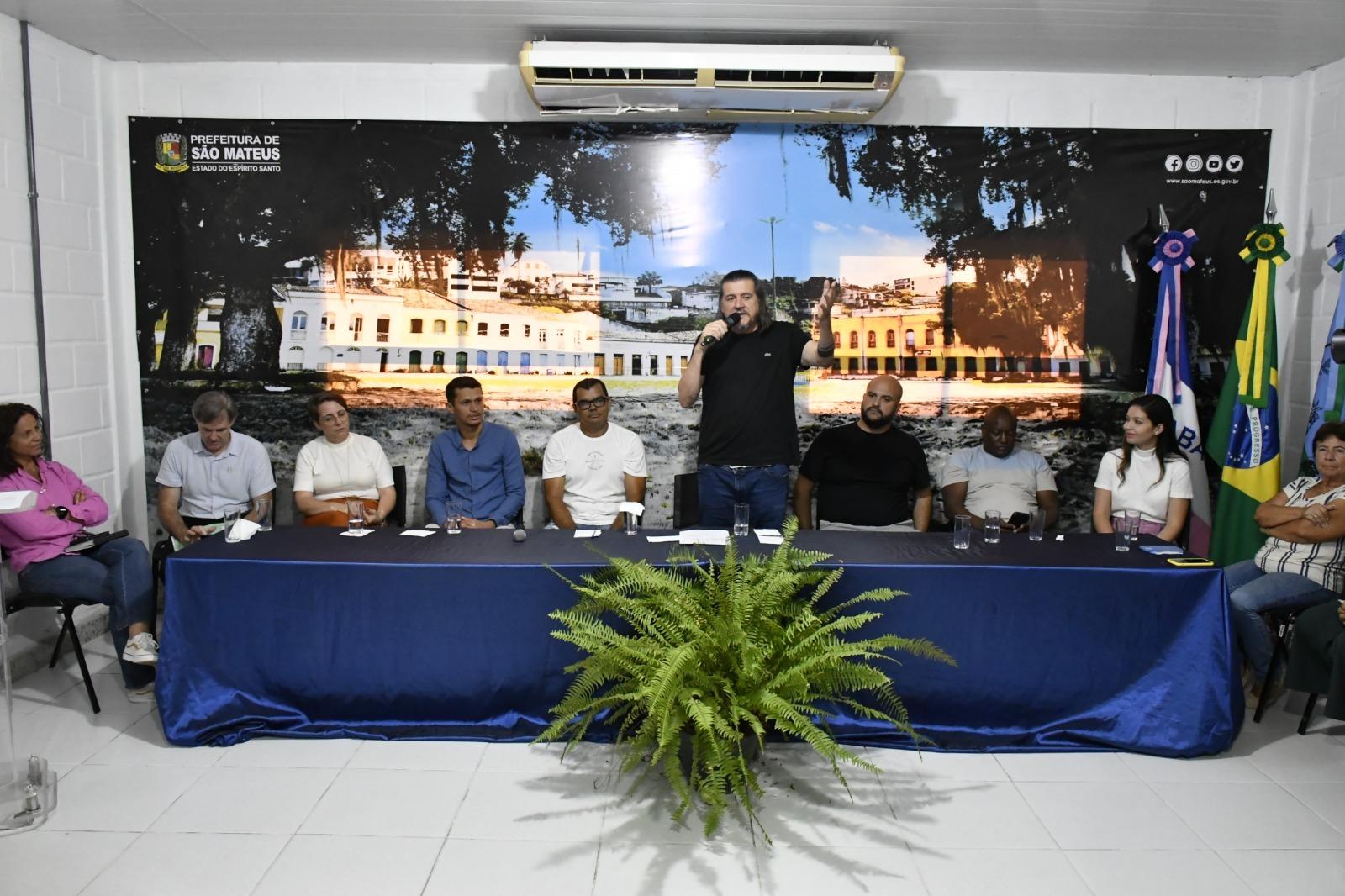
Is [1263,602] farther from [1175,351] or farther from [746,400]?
[746,400]

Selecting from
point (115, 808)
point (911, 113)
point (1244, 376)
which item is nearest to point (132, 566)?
point (115, 808)

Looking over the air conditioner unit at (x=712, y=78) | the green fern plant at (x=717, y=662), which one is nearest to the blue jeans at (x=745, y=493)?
the green fern plant at (x=717, y=662)

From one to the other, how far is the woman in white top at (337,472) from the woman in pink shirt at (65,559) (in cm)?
73

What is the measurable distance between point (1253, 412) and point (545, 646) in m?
3.47

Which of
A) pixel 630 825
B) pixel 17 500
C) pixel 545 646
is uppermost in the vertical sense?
pixel 17 500

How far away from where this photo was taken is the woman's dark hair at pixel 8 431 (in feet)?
12.0

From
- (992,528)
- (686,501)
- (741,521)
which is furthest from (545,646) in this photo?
(992,528)

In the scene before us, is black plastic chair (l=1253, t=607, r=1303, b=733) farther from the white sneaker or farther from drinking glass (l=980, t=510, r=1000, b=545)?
the white sneaker

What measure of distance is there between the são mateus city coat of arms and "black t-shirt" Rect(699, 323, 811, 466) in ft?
9.02

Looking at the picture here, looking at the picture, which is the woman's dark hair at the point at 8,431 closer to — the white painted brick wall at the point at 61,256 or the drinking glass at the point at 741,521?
the white painted brick wall at the point at 61,256

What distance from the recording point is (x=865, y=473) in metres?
4.49

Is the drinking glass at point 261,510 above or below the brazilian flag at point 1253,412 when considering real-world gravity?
below

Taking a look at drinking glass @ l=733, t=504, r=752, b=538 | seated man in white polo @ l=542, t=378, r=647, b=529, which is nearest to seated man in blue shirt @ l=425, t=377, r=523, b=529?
seated man in white polo @ l=542, t=378, r=647, b=529

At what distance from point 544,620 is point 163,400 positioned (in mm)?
2782
